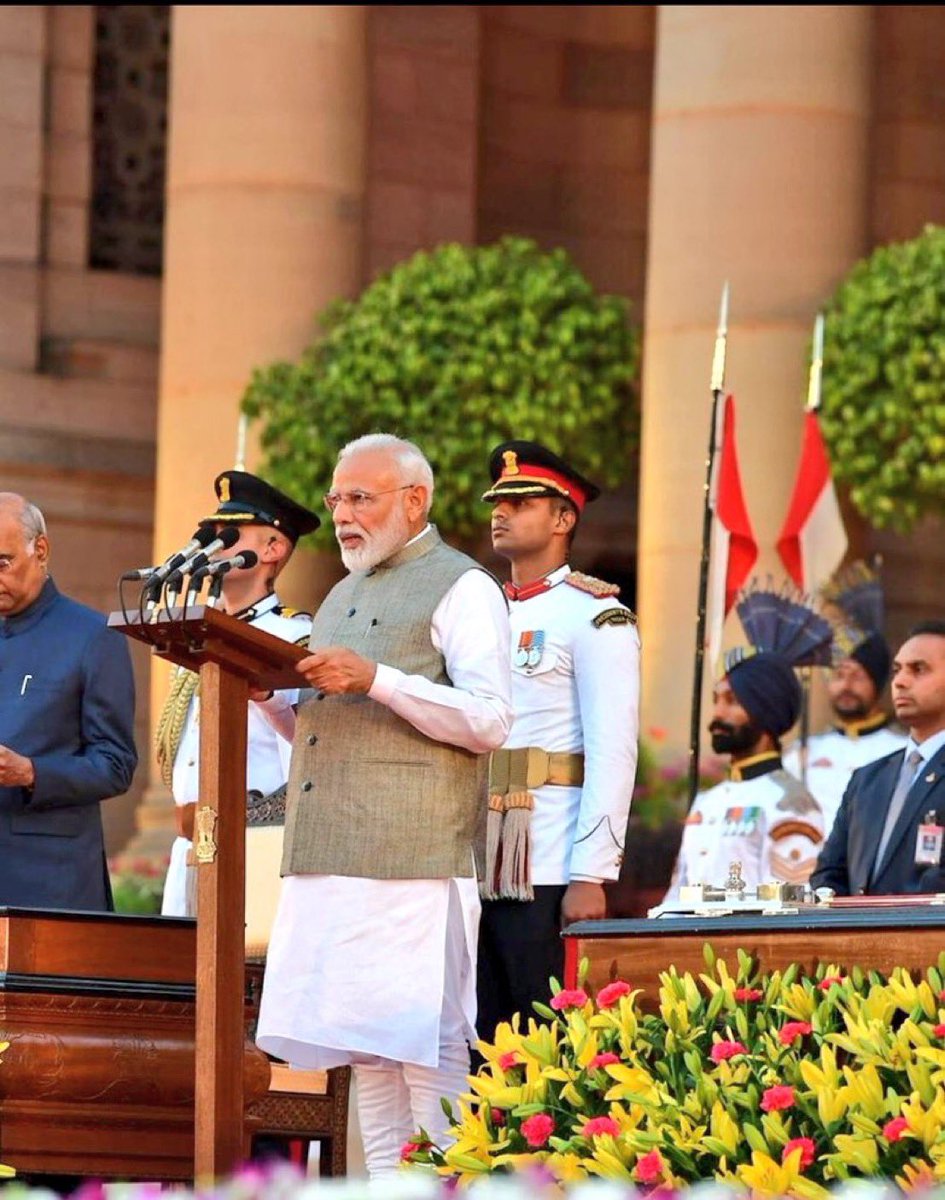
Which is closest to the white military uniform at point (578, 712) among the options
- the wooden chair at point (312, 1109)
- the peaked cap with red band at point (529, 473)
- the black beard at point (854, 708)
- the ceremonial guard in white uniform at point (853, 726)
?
the peaked cap with red band at point (529, 473)

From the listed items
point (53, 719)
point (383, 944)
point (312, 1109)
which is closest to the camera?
point (383, 944)

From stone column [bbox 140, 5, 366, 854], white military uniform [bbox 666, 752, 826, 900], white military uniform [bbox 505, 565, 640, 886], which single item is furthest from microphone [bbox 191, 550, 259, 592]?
stone column [bbox 140, 5, 366, 854]

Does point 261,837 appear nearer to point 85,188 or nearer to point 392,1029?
point 392,1029

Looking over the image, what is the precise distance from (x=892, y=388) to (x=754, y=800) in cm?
431

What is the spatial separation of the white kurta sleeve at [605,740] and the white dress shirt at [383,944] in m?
0.78

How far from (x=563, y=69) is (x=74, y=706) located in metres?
12.4

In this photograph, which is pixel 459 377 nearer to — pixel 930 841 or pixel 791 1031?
pixel 930 841

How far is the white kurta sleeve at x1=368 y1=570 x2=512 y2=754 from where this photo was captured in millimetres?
7266

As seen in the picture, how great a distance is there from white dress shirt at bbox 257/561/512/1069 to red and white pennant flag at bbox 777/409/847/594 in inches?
254

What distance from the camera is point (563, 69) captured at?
2025 cm

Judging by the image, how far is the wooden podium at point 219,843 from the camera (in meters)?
6.76

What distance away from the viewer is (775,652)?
464 inches

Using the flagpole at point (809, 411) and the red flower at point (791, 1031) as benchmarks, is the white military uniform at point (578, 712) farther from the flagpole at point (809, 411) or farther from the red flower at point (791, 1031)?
the flagpole at point (809, 411)

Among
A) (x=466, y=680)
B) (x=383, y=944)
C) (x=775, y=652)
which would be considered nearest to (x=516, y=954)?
(x=383, y=944)
